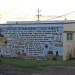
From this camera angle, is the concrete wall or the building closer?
the building

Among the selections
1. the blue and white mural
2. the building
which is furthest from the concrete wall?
the blue and white mural

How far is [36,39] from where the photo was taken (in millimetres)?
25969

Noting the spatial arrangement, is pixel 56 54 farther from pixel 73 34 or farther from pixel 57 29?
pixel 73 34

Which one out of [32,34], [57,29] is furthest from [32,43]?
[57,29]

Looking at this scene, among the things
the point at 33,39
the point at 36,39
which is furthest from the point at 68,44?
the point at 33,39

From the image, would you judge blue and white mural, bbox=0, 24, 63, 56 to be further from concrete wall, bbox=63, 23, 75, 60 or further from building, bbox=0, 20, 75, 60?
concrete wall, bbox=63, 23, 75, 60

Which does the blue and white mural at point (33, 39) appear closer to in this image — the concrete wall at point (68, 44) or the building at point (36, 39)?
the building at point (36, 39)

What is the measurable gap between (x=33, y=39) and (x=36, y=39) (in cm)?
26

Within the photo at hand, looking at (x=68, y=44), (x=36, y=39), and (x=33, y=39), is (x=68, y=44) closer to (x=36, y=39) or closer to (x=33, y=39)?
(x=36, y=39)

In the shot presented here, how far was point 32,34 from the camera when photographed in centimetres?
2614

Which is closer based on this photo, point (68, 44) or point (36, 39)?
point (36, 39)

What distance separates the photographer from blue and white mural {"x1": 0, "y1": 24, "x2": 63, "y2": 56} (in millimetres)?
25641

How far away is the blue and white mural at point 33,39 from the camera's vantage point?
2564 centimetres

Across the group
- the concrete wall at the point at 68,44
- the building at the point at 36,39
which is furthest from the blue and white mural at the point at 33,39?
the concrete wall at the point at 68,44
